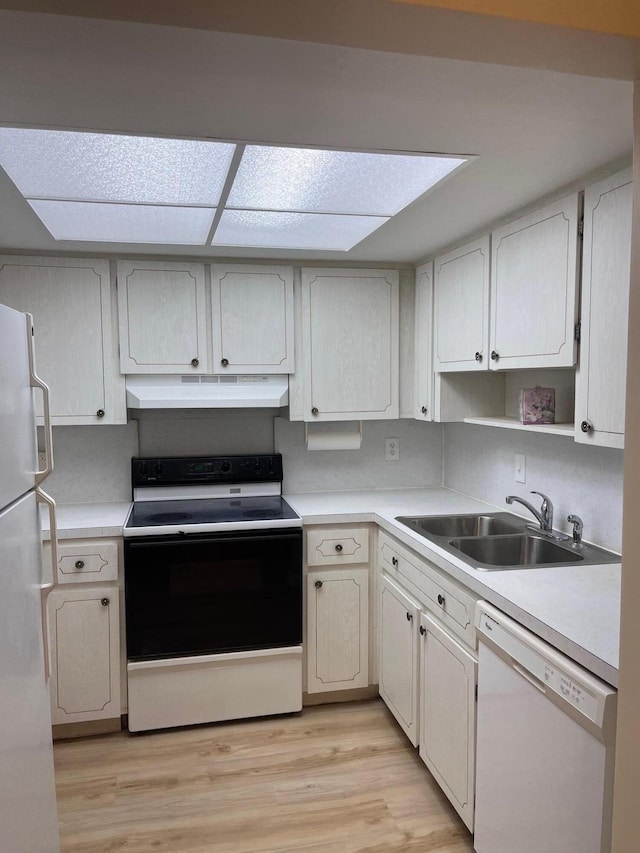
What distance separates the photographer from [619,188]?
5.61 ft

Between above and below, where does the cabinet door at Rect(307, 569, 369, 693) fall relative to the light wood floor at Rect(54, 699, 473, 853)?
above

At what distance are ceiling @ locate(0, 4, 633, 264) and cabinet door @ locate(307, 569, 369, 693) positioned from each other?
1839 mm

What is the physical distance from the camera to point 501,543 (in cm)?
249

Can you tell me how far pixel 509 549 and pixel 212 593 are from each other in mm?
1284

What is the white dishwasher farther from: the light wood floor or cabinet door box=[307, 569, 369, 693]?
cabinet door box=[307, 569, 369, 693]

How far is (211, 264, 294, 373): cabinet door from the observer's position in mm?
3012

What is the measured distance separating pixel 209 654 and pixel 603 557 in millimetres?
1683

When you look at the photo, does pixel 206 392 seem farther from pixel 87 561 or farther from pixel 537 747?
pixel 537 747

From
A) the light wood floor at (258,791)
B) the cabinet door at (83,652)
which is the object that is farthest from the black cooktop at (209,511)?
the light wood floor at (258,791)

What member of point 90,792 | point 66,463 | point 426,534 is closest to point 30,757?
point 90,792

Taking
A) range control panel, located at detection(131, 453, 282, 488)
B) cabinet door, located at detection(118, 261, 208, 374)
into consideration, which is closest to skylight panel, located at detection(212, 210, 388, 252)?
cabinet door, located at detection(118, 261, 208, 374)

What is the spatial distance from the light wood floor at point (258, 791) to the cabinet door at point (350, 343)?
1.49 metres

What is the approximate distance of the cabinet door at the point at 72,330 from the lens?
2814mm

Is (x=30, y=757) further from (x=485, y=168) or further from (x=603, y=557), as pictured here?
(x=485, y=168)
